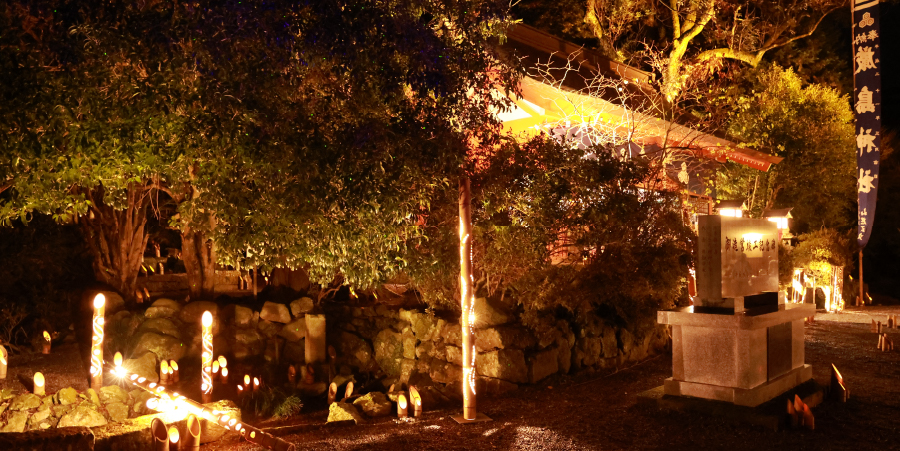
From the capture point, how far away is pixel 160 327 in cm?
1208

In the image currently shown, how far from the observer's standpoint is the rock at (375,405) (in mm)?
9039

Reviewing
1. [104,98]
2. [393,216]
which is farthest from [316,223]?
[104,98]

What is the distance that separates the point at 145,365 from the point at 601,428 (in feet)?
26.7

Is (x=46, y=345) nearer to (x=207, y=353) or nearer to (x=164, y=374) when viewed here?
(x=164, y=374)

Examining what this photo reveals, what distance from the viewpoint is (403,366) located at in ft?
40.3

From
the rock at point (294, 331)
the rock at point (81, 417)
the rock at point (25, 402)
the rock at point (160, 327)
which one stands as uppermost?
the rock at point (160, 327)

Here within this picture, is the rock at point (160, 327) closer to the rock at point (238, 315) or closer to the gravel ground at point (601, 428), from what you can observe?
the rock at point (238, 315)

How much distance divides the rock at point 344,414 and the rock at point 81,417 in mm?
3119

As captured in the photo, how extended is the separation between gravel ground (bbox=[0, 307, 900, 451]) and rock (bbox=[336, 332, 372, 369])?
2434 mm

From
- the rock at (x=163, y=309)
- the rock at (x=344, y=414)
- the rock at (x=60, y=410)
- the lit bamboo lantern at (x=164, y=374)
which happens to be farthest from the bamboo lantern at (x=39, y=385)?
the rock at (x=344, y=414)

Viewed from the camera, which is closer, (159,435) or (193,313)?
(159,435)

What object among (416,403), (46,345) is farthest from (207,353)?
(46,345)

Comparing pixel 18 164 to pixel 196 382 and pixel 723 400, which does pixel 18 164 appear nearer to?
pixel 196 382

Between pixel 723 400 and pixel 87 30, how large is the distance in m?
8.00
